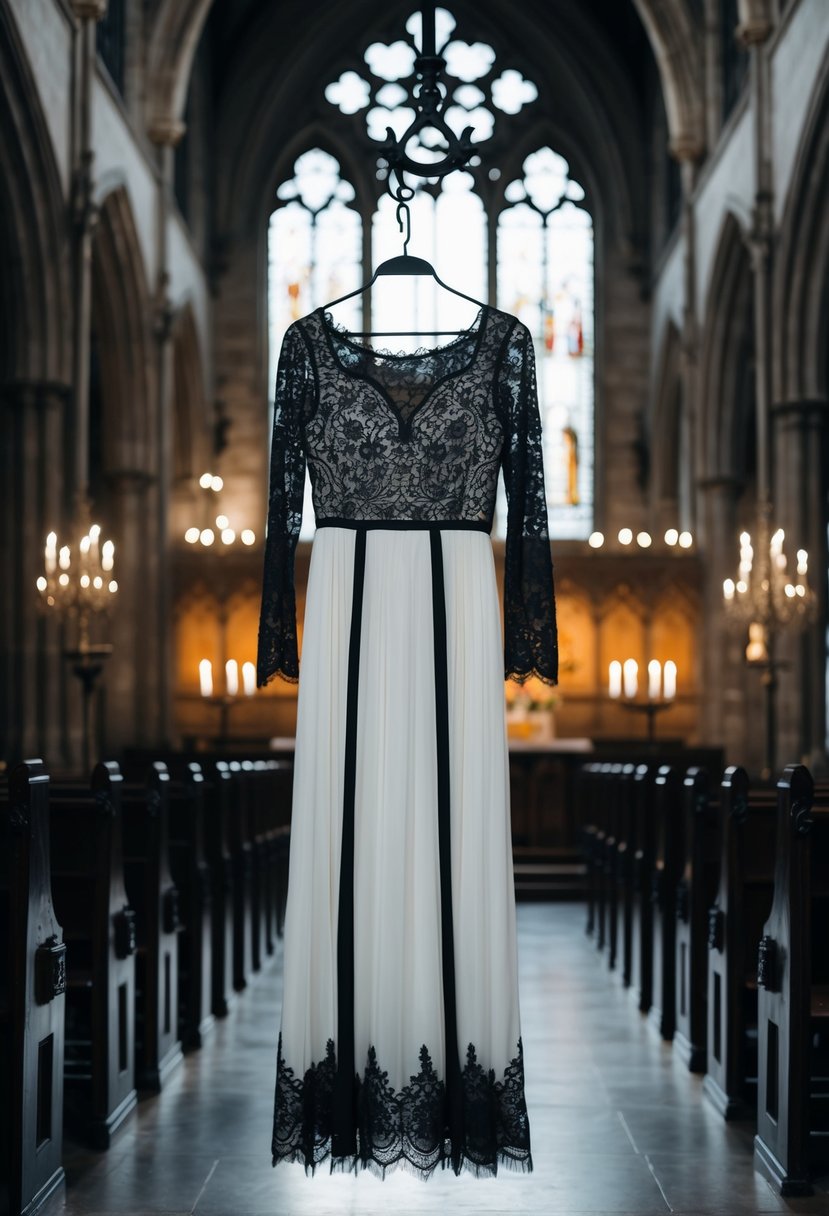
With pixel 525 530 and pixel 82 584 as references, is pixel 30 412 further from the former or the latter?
pixel 525 530

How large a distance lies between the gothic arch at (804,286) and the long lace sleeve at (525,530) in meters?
9.31

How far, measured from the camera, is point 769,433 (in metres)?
13.1

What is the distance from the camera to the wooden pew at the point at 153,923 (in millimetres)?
5000

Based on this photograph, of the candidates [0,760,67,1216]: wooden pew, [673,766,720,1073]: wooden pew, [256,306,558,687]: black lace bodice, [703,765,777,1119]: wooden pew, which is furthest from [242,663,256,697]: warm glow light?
[256,306,558,687]: black lace bodice

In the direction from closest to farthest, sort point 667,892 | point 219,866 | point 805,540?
point 667,892 < point 219,866 < point 805,540

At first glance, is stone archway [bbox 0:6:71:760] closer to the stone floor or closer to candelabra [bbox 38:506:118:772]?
candelabra [bbox 38:506:118:772]

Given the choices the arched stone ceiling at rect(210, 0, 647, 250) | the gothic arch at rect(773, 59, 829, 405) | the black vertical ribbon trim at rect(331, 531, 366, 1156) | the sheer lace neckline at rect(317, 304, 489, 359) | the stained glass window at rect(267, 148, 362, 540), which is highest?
the arched stone ceiling at rect(210, 0, 647, 250)

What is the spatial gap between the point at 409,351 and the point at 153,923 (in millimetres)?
2353

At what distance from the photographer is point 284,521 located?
12.2ft

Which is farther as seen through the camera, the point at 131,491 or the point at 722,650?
the point at 722,650

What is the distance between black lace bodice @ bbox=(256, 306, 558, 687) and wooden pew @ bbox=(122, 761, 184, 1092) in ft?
5.24

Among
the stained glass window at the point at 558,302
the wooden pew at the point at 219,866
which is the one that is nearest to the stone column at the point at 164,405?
the stained glass window at the point at 558,302

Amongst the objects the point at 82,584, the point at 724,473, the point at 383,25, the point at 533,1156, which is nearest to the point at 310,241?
the point at 383,25

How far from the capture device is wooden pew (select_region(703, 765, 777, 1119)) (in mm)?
4547
